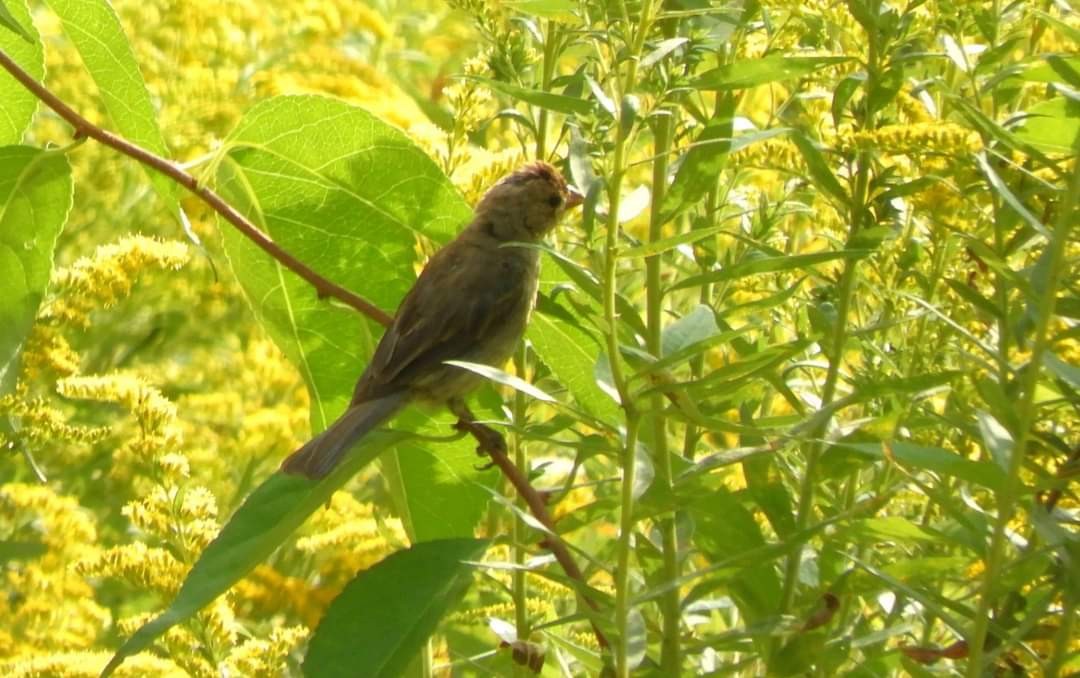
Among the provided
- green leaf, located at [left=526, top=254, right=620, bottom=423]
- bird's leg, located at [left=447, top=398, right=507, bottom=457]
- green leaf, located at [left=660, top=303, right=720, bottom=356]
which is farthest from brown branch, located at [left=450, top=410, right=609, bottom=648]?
green leaf, located at [left=660, top=303, right=720, bottom=356]

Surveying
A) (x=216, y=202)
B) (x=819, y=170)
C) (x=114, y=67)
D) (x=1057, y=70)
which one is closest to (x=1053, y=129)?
(x=1057, y=70)

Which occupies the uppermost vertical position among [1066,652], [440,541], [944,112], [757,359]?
[944,112]

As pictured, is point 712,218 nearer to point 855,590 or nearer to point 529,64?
point 529,64

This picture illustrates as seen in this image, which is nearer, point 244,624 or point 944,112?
point 944,112

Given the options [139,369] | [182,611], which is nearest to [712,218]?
[182,611]

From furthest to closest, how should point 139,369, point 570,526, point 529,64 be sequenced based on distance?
point 139,369, point 529,64, point 570,526

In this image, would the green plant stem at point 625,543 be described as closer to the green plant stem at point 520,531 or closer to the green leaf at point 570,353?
the green leaf at point 570,353

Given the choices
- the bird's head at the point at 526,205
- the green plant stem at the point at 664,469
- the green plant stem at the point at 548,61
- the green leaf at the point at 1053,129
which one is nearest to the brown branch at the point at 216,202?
the green plant stem at the point at 664,469
